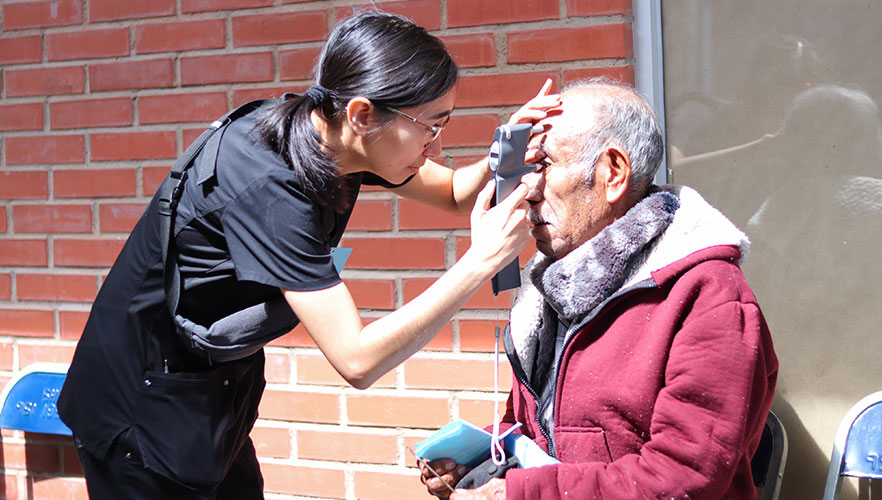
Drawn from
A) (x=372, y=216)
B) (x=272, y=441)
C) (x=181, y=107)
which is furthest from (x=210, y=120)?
(x=272, y=441)

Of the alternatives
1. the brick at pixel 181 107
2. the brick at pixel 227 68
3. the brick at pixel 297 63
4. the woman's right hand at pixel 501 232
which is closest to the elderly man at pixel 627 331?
the woman's right hand at pixel 501 232

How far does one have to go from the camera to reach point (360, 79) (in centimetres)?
198

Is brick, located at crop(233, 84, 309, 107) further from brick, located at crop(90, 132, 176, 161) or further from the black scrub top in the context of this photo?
the black scrub top

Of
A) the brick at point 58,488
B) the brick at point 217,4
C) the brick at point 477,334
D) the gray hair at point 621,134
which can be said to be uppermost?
the brick at point 217,4

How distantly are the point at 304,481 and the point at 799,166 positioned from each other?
1.98m

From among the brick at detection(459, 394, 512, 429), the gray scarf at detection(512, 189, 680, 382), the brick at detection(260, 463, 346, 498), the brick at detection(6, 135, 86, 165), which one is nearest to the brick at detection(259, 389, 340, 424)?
the brick at detection(260, 463, 346, 498)

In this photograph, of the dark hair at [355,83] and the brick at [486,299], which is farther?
the brick at [486,299]

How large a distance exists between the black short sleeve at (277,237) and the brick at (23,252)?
1758mm

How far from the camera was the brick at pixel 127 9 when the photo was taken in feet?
10.4

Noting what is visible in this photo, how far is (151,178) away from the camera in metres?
3.23

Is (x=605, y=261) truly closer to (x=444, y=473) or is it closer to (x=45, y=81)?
(x=444, y=473)

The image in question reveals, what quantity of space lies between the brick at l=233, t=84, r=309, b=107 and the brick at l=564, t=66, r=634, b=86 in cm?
94

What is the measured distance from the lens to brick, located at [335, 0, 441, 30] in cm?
287

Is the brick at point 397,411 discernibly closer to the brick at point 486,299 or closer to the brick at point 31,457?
the brick at point 486,299
